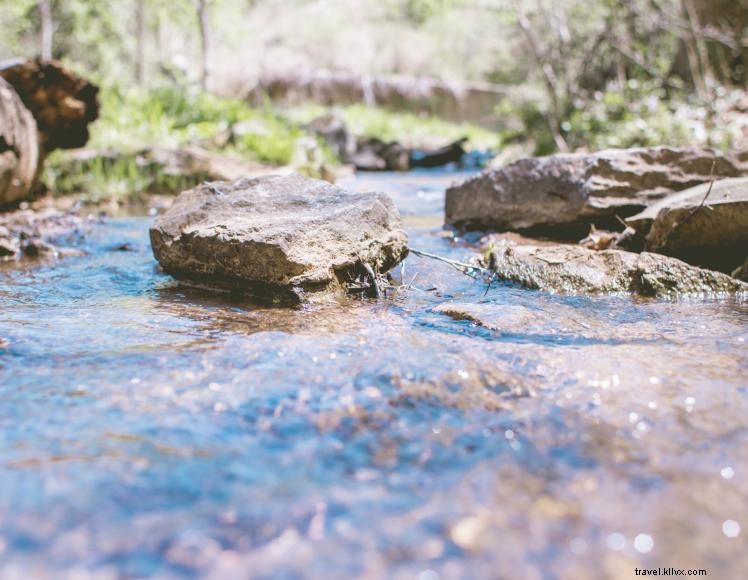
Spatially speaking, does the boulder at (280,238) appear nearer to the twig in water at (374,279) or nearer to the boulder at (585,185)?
the twig in water at (374,279)

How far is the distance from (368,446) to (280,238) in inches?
54.3

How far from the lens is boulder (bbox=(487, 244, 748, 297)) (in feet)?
9.68

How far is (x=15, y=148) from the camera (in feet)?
16.7

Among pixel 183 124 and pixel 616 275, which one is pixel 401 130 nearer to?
pixel 183 124

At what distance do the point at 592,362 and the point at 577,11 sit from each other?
46.6 feet

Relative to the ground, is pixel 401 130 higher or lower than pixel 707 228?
higher

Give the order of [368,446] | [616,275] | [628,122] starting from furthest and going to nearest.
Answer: [628,122]
[616,275]
[368,446]

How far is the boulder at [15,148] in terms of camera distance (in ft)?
16.1

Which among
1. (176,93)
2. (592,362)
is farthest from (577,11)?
(592,362)

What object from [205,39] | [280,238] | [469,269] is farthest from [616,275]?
[205,39]

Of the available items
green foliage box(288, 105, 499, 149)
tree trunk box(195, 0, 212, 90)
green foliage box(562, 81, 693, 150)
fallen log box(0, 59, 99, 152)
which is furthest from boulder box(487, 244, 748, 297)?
tree trunk box(195, 0, 212, 90)

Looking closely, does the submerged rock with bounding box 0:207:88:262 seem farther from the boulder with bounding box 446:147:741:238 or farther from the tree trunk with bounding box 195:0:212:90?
the tree trunk with bounding box 195:0:212:90

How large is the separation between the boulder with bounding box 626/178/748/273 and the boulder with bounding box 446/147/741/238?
0.66m

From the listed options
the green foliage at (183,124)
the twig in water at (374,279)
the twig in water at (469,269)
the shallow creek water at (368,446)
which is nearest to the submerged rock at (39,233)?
the shallow creek water at (368,446)
